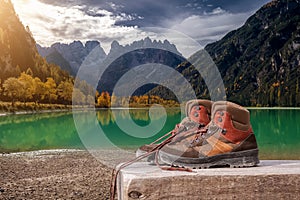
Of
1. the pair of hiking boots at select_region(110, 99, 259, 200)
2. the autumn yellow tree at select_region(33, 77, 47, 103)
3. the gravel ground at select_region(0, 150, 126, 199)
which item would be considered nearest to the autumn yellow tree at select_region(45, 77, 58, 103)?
the autumn yellow tree at select_region(33, 77, 47, 103)

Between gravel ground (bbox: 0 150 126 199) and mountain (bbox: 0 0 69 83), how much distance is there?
3967 inches

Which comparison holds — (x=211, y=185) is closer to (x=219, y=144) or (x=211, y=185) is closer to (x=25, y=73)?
(x=219, y=144)

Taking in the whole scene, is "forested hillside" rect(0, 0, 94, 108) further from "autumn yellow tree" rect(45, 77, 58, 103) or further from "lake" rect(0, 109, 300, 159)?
"lake" rect(0, 109, 300, 159)

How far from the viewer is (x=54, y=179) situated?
10.8 meters

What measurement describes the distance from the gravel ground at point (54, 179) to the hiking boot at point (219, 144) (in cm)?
648

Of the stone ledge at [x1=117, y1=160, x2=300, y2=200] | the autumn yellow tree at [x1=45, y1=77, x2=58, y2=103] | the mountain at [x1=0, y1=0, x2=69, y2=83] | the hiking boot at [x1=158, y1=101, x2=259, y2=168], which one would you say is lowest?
the stone ledge at [x1=117, y1=160, x2=300, y2=200]

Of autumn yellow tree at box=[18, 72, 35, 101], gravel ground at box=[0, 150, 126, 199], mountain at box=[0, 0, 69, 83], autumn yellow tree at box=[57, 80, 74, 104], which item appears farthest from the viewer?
mountain at box=[0, 0, 69, 83]

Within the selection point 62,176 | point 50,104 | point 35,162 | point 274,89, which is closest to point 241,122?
point 62,176

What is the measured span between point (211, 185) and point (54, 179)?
964cm

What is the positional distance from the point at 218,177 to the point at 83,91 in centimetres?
9609

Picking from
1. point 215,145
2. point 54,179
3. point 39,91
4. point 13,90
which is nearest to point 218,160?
point 215,145

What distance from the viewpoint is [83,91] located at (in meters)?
96.1

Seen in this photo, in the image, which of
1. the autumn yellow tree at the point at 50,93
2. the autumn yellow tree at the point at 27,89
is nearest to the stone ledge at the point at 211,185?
the autumn yellow tree at the point at 27,89

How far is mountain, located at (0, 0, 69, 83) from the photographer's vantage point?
11281 centimetres
